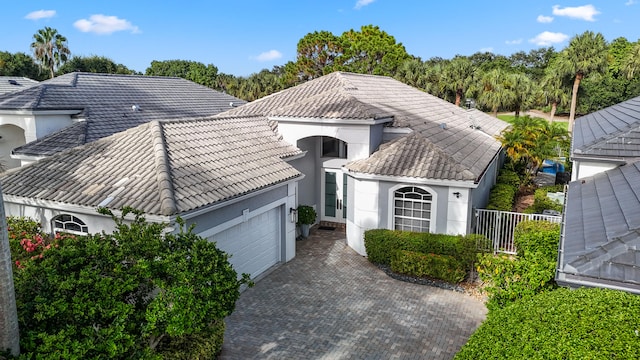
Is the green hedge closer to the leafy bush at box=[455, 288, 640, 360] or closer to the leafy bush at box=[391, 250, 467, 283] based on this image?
the leafy bush at box=[391, 250, 467, 283]

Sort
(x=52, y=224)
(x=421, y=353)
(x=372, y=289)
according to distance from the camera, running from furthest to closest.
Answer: (x=372, y=289), (x=52, y=224), (x=421, y=353)

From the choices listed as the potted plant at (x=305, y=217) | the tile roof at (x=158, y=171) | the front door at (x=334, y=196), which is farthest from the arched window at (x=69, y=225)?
the front door at (x=334, y=196)

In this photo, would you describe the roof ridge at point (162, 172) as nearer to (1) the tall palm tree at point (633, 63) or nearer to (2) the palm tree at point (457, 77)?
(2) the palm tree at point (457, 77)

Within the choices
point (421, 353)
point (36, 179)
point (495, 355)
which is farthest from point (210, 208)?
point (495, 355)

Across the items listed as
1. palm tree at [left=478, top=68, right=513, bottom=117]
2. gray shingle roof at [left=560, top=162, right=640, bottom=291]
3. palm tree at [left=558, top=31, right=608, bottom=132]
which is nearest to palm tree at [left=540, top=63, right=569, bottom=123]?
palm tree at [left=558, top=31, right=608, bottom=132]

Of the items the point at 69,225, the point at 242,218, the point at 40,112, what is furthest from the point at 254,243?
the point at 40,112

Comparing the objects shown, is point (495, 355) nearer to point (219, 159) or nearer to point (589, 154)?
point (589, 154)
